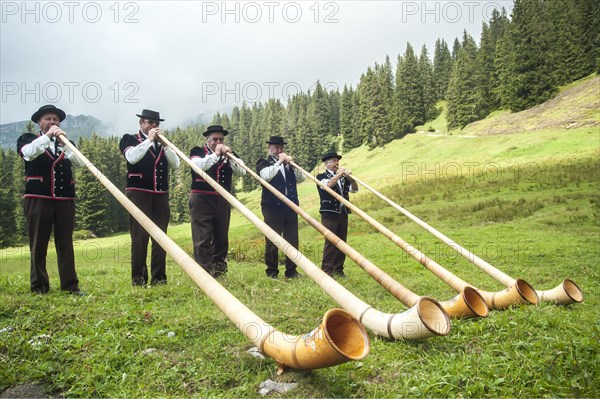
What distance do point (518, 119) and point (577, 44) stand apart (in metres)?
17.0

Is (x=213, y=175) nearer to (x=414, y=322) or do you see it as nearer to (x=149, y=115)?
(x=149, y=115)

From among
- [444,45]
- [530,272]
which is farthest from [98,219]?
[444,45]

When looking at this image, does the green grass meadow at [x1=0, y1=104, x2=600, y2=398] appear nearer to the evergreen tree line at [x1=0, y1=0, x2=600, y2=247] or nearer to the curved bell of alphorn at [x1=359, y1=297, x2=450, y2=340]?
the curved bell of alphorn at [x1=359, y1=297, x2=450, y2=340]

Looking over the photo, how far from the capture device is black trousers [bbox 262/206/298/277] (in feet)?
26.2

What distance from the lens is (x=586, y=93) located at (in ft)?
153

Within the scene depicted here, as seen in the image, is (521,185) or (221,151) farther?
(521,185)

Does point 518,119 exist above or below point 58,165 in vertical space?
above

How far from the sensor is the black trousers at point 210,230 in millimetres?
7078

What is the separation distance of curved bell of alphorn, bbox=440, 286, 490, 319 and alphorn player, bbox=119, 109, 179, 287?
449 centimetres

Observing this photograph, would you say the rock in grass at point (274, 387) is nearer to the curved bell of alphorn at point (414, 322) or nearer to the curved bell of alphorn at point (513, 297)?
the curved bell of alphorn at point (414, 322)

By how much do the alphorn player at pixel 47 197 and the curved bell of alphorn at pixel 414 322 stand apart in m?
4.23

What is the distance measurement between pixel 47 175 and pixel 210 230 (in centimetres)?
270

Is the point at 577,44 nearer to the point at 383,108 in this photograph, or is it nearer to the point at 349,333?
the point at 383,108

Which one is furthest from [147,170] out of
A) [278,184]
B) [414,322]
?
[414,322]
